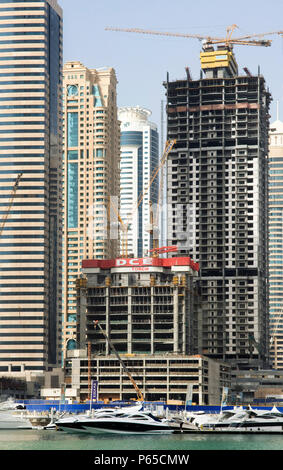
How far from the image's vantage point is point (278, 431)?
195 metres

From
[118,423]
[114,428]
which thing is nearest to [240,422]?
[118,423]

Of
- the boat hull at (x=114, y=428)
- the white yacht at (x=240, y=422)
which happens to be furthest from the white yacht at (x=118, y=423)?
the white yacht at (x=240, y=422)

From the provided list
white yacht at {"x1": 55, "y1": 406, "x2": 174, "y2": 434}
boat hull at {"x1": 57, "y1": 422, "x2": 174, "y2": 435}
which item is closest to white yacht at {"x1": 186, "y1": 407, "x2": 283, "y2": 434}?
white yacht at {"x1": 55, "y1": 406, "x2": 174, "y2": 434}

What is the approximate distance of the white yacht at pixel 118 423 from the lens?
6467 inches

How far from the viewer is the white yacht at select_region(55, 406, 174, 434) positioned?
164 metres

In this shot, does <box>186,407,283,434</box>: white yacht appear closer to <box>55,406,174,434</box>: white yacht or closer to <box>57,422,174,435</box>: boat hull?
<box>55,406,174,434</box>: white yacht

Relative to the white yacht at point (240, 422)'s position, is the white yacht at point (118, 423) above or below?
above

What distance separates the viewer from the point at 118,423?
539 feet

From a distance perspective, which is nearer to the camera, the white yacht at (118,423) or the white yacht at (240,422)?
the white yacht at (118,423)

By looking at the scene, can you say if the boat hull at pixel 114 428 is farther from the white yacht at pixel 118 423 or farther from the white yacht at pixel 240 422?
the white yacht at pixel 240 422
